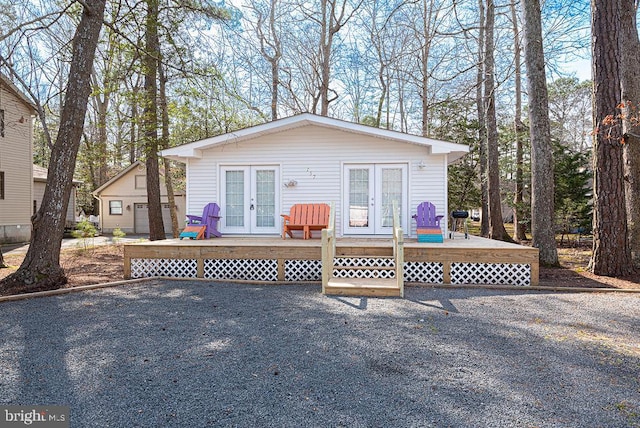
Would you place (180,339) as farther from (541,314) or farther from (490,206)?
(490,206)

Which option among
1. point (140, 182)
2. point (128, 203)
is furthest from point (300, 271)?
point (128, 203)

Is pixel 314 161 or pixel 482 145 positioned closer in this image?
pixel 314 161

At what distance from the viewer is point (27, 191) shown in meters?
15.3

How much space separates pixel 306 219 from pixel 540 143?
15.8ft

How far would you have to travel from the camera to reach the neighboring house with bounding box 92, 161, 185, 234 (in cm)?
2141

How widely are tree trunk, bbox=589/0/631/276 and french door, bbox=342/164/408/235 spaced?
3369 millimetres

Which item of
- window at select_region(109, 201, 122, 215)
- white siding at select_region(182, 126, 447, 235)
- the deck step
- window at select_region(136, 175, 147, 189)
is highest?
window at select_region(136, 175, 147, 189)

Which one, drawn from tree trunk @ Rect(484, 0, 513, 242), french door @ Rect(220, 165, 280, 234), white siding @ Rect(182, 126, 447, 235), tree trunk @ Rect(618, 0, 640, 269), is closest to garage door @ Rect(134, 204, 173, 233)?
white siding @ Rect(182, 126, 447, 235)

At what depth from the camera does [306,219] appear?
8.00 metres

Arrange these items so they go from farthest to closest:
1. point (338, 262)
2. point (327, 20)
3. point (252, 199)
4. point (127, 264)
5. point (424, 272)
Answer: point (327, 20) → point (252, 199) → point (127, 264) → point (338, 262) → point (424, 272)

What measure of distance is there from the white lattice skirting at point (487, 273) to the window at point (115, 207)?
20446 mm

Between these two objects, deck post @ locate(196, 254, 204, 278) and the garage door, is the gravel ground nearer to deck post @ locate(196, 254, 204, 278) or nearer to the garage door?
deck post @ locate(196, 254, 204, 278)

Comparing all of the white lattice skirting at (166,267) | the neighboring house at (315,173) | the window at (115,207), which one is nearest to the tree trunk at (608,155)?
the neighboring house at (315,173)

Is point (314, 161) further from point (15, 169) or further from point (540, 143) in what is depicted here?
point (15, 169)
